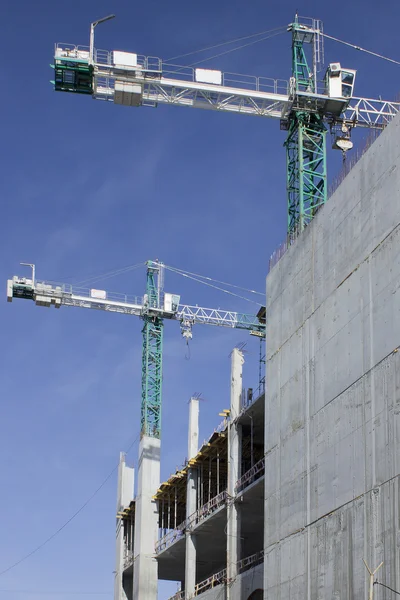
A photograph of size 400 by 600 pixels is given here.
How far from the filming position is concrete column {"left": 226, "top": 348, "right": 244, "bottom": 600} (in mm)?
56906

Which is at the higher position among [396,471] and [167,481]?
[167,481]

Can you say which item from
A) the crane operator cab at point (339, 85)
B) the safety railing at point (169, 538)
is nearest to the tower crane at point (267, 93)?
the crane operator cab at point (339, 85)

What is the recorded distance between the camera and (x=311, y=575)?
39.4 metres

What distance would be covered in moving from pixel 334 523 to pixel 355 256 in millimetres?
10035

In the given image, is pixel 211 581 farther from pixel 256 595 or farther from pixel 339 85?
pixel 339 85

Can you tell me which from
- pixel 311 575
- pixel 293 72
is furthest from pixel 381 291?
pixel 293 72

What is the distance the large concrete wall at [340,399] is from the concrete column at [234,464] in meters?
12.7

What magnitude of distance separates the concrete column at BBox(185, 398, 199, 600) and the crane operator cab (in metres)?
27.6

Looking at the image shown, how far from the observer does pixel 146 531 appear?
78.4 metres

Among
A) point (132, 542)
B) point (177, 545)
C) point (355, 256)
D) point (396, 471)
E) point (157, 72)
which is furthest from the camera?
point (132, 542)

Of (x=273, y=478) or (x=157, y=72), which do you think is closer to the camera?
(x=273, y=478)

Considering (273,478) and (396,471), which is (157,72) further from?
(396,471)

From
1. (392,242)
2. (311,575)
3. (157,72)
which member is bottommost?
(311,575)

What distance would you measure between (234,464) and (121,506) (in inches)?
1226
